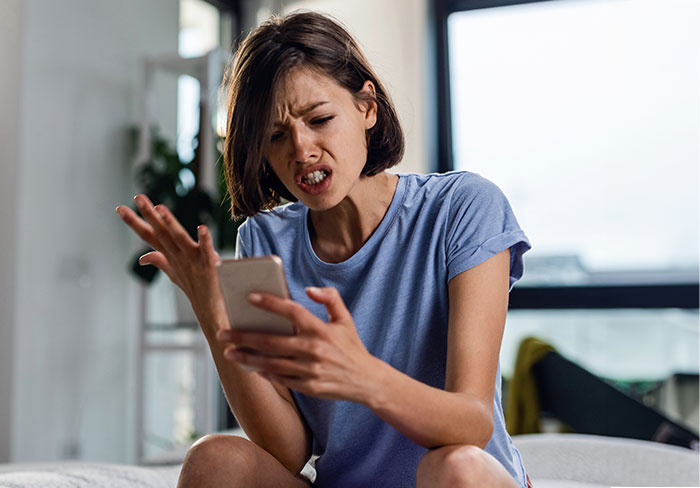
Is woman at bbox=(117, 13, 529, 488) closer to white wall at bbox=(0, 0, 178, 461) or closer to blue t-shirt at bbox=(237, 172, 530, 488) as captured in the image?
blue t-shirt at bbox=(237, 172, 530, 488)

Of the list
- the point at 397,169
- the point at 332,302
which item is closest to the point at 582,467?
the point at 332,302

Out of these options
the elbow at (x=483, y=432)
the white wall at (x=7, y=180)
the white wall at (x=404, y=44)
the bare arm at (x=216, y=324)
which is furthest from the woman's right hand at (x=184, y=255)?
the white wall at (x=404, y=44)

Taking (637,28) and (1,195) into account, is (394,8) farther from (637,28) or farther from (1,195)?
(1,195)

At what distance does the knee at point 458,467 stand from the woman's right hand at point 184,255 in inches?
12.0

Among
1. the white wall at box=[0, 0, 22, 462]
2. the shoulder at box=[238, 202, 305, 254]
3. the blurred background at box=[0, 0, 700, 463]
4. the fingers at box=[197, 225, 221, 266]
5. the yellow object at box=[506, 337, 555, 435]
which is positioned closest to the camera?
the fingers at box=[197, 225, 221, 266]

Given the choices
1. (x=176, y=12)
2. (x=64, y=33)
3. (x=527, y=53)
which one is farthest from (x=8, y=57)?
(x=527, y=53)

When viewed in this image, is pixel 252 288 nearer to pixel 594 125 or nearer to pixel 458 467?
pixel 458 467

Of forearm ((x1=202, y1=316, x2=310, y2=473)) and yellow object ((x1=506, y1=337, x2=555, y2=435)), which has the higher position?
forearm ((x1=202, y1=316, x2=310, y2=473))

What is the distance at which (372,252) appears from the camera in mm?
1177

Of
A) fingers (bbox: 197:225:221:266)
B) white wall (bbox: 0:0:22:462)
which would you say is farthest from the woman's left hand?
white wall (bbox: 0:0:22:462)

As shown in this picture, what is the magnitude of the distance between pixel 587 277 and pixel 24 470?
2.36m

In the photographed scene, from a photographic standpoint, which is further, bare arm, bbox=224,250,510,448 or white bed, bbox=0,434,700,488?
white bed, bbox=0,434,700,488

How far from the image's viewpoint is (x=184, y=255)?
0.87 metres

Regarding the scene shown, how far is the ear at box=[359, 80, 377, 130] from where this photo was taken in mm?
1149
